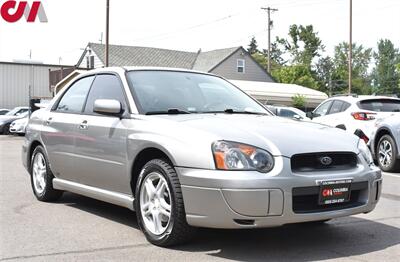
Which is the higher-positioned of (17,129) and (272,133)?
(272,133)

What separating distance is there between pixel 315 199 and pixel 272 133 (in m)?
0.63

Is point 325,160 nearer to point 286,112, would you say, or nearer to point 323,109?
point 323,109

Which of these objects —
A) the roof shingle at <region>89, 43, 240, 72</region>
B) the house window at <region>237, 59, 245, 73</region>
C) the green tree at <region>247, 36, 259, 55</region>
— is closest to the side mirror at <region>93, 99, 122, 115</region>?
the roof shingle at <region>89, 43, 240, 72</region>

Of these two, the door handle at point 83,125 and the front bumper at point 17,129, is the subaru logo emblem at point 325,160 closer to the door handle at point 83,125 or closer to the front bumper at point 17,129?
the door handle at point 83,125

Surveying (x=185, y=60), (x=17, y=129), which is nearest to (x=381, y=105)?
(x=17, y=129)

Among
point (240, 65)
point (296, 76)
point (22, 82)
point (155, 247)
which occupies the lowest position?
point (155, 247)

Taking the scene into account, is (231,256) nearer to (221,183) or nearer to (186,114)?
(221,183)

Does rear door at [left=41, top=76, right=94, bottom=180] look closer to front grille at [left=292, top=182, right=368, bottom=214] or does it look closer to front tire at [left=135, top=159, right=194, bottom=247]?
front tire at [left=135, top=159, right=194, bottom=247]

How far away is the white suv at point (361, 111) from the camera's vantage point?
38.4 ft

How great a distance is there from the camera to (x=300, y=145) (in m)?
4.60

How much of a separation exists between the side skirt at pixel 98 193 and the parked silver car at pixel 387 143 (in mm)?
6245

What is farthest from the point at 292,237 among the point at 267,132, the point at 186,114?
the point at 186,114

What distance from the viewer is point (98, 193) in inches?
226

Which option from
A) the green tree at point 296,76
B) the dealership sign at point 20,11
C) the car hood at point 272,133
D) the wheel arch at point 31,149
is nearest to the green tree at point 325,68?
the green tree at point 296,76
